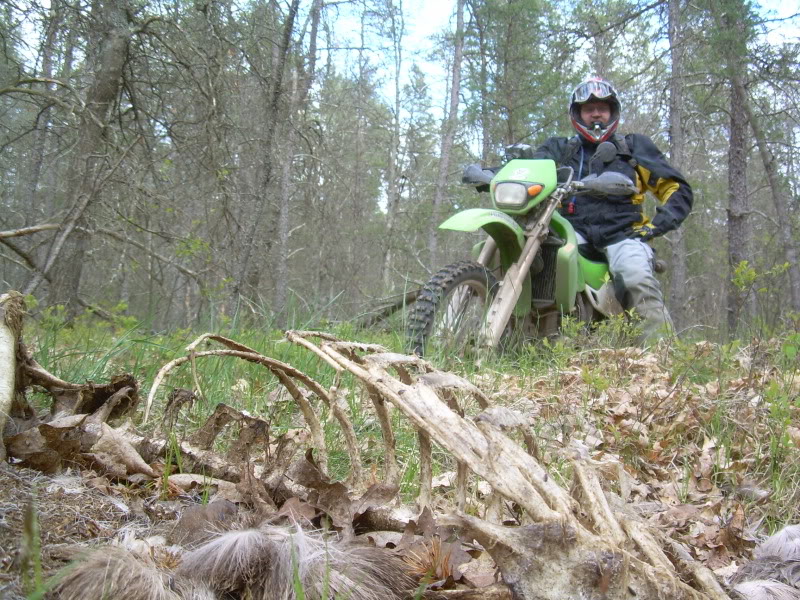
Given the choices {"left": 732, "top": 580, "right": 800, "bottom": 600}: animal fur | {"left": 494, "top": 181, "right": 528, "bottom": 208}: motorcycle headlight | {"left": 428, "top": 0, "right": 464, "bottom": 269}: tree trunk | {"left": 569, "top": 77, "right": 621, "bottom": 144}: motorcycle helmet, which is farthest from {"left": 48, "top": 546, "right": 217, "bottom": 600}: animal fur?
{"left": 428, "top": 0, "right": 464, "bottom": 269}: tree trunk

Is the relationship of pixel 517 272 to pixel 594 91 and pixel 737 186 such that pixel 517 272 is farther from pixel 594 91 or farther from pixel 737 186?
pixel 737 186

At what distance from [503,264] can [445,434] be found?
3969mm

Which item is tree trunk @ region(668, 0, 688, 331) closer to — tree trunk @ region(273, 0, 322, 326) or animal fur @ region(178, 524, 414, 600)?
tree trunk @ region(273, 0, 322, 326)

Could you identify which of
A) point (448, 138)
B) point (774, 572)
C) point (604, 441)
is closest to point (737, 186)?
point (448, 138)

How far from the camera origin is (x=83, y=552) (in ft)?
2.78

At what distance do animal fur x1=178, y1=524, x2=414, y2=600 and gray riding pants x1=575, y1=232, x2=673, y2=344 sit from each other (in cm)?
409

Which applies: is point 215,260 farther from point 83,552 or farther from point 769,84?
point 769,84

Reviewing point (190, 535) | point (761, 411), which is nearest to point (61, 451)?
point (190, 535)

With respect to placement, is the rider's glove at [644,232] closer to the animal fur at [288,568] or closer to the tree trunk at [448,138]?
the animal fur at [288,568]

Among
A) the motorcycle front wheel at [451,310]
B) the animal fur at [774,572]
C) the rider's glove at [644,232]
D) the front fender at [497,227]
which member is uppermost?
the rider's glove at [644,232]

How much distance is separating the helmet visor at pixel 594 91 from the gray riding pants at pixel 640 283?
1346 millimetres

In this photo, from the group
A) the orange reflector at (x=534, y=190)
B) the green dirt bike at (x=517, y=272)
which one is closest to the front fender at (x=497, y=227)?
the green dirt bike at (x=517, y=272)

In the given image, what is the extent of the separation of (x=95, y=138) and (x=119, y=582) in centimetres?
552

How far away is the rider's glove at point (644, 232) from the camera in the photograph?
16.7 feet
